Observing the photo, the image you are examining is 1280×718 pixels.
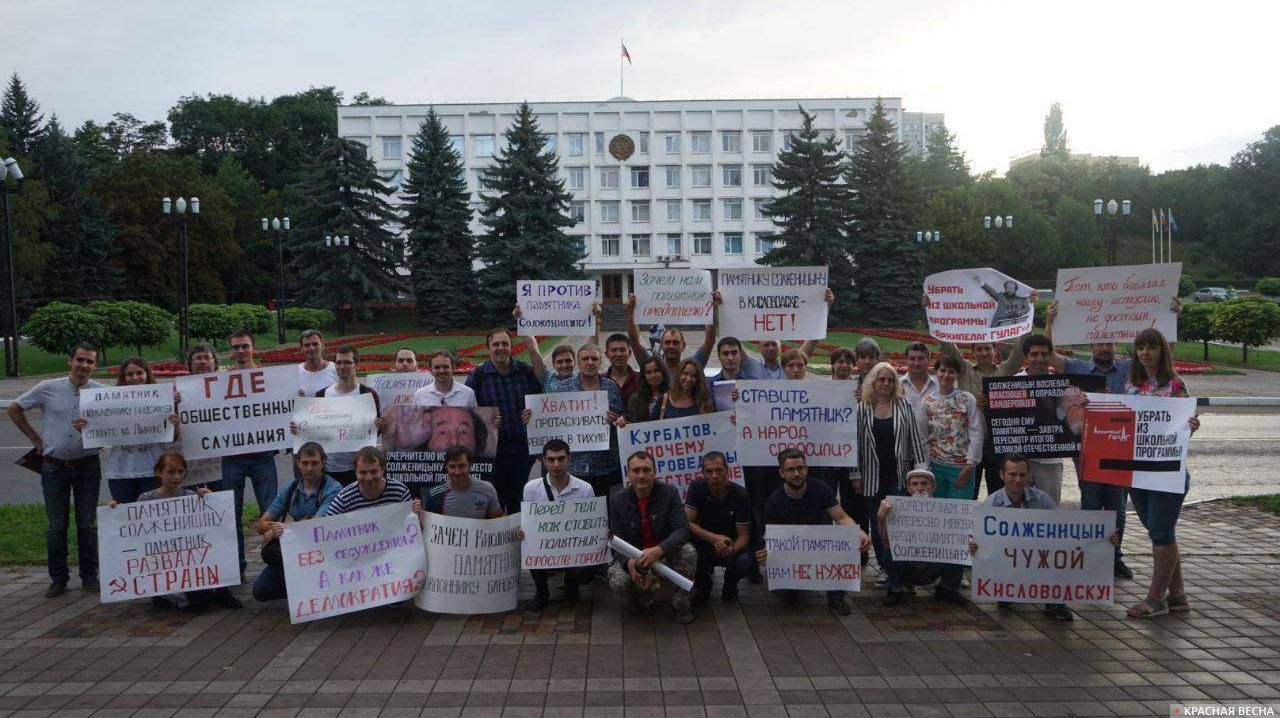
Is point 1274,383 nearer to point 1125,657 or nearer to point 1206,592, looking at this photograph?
point 1206,592

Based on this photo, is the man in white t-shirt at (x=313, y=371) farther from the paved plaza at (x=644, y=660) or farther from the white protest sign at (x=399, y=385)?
the paved plaza at (x=644, y=660)

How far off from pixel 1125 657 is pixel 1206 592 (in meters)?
1.98

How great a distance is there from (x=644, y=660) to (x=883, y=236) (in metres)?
56.6

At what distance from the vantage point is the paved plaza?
5508 mm

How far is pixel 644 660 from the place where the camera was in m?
6.18

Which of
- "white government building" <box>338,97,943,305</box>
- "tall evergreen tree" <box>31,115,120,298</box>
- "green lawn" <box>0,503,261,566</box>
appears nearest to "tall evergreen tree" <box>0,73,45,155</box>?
"tall evergreen tree" <box>31,115,120,298</box>

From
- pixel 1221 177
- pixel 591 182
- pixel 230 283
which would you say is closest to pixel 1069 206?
pixel 1221 177

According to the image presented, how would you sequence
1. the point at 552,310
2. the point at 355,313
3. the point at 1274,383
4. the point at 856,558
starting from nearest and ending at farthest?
the point at 856,558, the point at 552,310, the point at 1274,383, the point at 355,313

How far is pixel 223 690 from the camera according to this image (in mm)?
5750

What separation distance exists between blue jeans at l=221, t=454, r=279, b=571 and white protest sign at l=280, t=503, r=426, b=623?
133 cm

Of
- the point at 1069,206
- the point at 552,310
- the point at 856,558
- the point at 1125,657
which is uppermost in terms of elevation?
the point at 1069,206

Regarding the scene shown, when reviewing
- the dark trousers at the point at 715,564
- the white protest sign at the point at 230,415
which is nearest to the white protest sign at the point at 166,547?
the white protest sign at the point at 230,415

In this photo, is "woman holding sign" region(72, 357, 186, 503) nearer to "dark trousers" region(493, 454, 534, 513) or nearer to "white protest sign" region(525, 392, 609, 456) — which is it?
"dark trousers" region(493, 454, 534, 513)

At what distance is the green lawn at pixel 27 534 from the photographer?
875 centimetres
